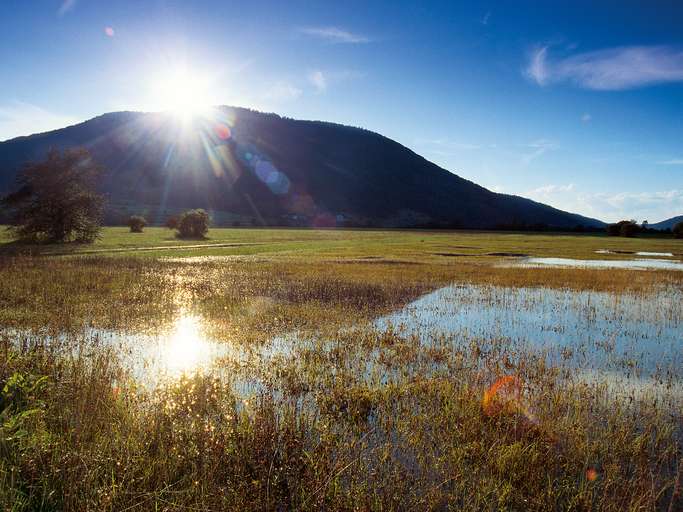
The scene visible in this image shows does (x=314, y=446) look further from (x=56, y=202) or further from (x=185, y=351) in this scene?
(x=56, y=202)

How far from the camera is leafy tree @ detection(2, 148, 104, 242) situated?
52.7 metres

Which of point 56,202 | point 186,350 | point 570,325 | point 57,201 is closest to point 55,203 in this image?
point 56,202

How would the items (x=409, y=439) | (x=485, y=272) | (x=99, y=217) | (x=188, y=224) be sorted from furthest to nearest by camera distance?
(x=188, y=224), (x=99, y=217), (x=485, y=272), (x=409, y=439)

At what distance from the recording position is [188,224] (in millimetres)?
76125

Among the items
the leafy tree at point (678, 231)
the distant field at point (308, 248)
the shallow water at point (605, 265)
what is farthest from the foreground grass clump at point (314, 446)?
the leafy tree at point (678, 231)

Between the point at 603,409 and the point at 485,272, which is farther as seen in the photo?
the point at 485,272

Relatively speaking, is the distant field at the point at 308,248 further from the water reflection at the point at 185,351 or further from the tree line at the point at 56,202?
the water reflection at the point at 185,351

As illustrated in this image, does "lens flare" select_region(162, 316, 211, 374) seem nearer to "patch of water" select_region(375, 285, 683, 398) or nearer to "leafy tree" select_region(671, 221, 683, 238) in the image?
"patch of water" select_region(375, 285, 683, 398)

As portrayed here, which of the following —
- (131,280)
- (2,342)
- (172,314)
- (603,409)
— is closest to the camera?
(603,409)

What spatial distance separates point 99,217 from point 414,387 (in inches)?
2305

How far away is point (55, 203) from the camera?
5319cm

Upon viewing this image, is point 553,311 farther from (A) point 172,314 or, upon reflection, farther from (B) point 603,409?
(A) point 172,314

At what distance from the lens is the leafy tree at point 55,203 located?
52.7 meters

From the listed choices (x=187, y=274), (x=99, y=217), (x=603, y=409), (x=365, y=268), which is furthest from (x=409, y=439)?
(x=99, y=217)
